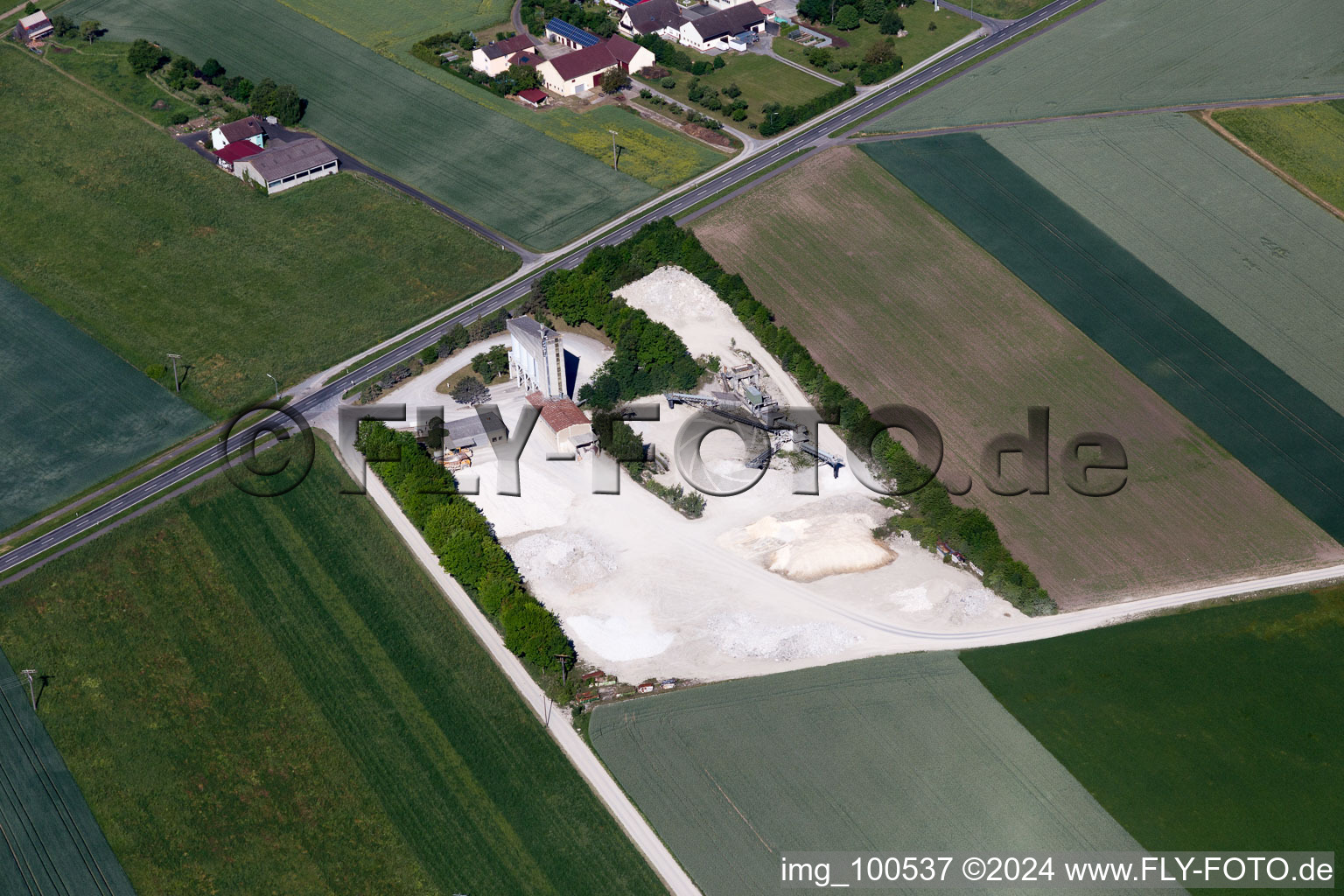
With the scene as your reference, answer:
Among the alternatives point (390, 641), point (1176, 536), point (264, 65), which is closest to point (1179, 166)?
point (1176, 536)

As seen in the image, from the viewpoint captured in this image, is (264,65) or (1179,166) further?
(264,65)

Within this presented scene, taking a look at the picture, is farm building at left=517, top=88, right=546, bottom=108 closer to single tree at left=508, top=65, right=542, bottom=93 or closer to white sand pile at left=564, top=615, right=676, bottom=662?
single tree at left=508, top=65, right=542, bottom=93

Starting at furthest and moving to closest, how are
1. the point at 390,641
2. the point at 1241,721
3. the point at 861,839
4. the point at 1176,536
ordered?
the point at 1176,536
the point at 390,641
the point at 1241,721
the point at 861,839

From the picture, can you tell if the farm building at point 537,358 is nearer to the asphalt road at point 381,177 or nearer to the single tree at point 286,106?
the asphalt road at point 381,177

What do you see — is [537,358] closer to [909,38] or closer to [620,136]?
[620,136]

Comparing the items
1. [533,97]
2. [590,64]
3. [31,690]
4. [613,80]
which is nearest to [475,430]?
[31,690]

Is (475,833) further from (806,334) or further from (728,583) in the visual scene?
(806,334)

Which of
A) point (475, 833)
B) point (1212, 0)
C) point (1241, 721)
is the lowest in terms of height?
point (475, 833)
